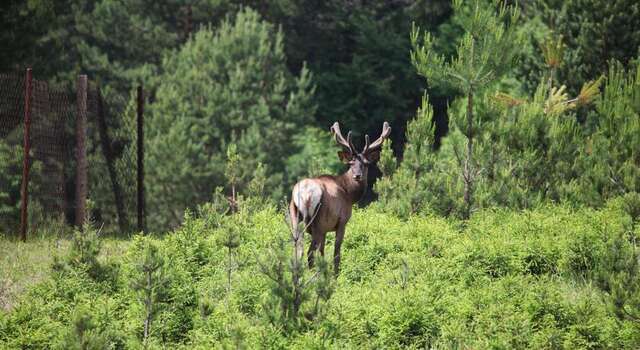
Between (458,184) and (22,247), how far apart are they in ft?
25.5

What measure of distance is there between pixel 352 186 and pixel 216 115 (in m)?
24.3

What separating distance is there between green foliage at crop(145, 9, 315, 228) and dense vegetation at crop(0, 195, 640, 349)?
20522 millimetres

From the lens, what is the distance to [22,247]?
1284 cm

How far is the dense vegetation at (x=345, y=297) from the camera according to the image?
8.96 m

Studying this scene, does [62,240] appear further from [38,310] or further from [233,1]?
[233,1]

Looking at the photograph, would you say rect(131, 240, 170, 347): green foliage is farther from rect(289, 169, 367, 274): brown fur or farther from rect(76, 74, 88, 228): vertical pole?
rect(76, 74, 88, 228): vertical pole

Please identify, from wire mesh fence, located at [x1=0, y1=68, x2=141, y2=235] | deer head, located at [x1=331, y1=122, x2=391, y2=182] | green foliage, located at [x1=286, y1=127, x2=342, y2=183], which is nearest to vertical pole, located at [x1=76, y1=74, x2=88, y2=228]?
wire mesh fence, located at [x1=0, y1=68, x2=141, y2=235]

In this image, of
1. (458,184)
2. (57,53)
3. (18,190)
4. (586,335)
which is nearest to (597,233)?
(458,184)

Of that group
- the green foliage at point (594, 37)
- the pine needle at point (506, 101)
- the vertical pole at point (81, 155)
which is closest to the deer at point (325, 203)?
the vertical pole at point (81, 155)

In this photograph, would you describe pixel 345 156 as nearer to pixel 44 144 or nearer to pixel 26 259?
pixel 26 259

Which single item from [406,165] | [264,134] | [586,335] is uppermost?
[586,335]

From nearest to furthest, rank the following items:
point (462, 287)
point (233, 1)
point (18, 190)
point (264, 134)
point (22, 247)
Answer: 1. point (462, 287)
2. point (22, 247)
3. point (18, 190)
4. point (264, 134)
5. point (233, 1)

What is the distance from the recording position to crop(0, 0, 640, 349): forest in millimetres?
9406

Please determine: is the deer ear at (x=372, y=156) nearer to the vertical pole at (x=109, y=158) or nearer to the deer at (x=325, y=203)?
the deer at (x=325, y=203)
